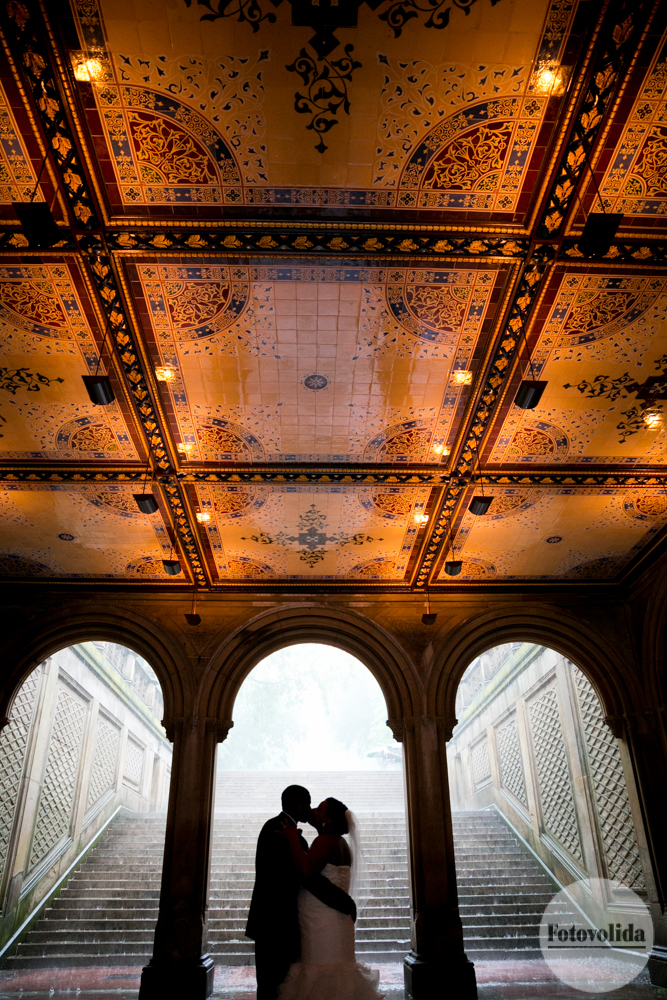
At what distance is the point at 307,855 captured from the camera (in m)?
3.21

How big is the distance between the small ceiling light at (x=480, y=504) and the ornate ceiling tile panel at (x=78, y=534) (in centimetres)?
341

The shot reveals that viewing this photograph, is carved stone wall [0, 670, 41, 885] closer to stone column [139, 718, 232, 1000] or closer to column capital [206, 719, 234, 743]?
stone column [139, 718, 232, 1000]

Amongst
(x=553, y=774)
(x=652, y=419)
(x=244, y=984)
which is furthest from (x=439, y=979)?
(x=652, y=419)

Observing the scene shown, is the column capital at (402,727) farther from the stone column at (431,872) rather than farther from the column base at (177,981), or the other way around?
the column base at (177,981)

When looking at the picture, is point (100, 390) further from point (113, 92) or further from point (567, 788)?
point (567, 788)

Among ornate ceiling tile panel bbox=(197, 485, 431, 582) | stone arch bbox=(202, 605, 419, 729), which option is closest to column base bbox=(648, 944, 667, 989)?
stone arch bbox=(202, 605, 419, 729)

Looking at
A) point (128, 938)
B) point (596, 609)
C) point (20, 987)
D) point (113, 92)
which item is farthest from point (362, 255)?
point (128, 938)

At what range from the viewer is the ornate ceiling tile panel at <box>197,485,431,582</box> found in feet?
21.7

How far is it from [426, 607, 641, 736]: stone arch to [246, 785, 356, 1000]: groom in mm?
5158

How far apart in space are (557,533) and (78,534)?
219 inches

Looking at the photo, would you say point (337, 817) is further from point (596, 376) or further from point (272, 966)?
point (596, 376)

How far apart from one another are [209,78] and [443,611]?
6.72 metres

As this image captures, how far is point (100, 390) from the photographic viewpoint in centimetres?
454

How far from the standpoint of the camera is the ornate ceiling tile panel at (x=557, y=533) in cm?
667
